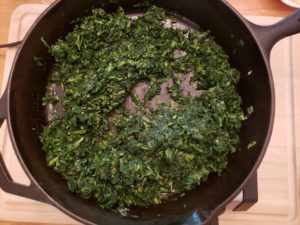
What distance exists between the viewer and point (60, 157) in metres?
1.34

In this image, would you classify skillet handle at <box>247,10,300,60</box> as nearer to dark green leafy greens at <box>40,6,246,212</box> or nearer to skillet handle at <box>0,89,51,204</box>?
dark green leafy greens at <box>40,6,246,212</box>

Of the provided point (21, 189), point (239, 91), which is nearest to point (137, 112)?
point (239, 91)

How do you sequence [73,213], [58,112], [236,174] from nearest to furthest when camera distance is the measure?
1. [73,213]
2. [236,174]
3. [58,112]

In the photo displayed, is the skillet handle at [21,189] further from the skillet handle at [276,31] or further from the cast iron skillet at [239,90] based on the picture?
the skillet handle at [276,31]

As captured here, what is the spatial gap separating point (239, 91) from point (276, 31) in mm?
340

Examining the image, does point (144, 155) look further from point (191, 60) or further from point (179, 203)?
point (191, 60)

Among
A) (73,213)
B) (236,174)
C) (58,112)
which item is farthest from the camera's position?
(58,112)

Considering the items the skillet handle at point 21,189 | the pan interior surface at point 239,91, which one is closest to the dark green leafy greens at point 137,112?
the pan interior surface at point 239,91

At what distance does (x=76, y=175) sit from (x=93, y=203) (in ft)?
0.41

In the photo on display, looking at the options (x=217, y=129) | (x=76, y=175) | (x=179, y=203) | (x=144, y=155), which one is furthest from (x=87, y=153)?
(x=217, y=129)

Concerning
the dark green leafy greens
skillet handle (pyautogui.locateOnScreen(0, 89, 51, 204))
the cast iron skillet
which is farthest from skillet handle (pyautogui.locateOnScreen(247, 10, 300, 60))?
skillet handle (pyautogui.locateOnScreen(0, 89, 51, 204))

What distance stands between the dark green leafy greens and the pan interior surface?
36 mm

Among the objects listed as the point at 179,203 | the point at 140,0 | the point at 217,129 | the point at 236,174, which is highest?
the point at 140,0

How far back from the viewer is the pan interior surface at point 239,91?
4.00 ft
